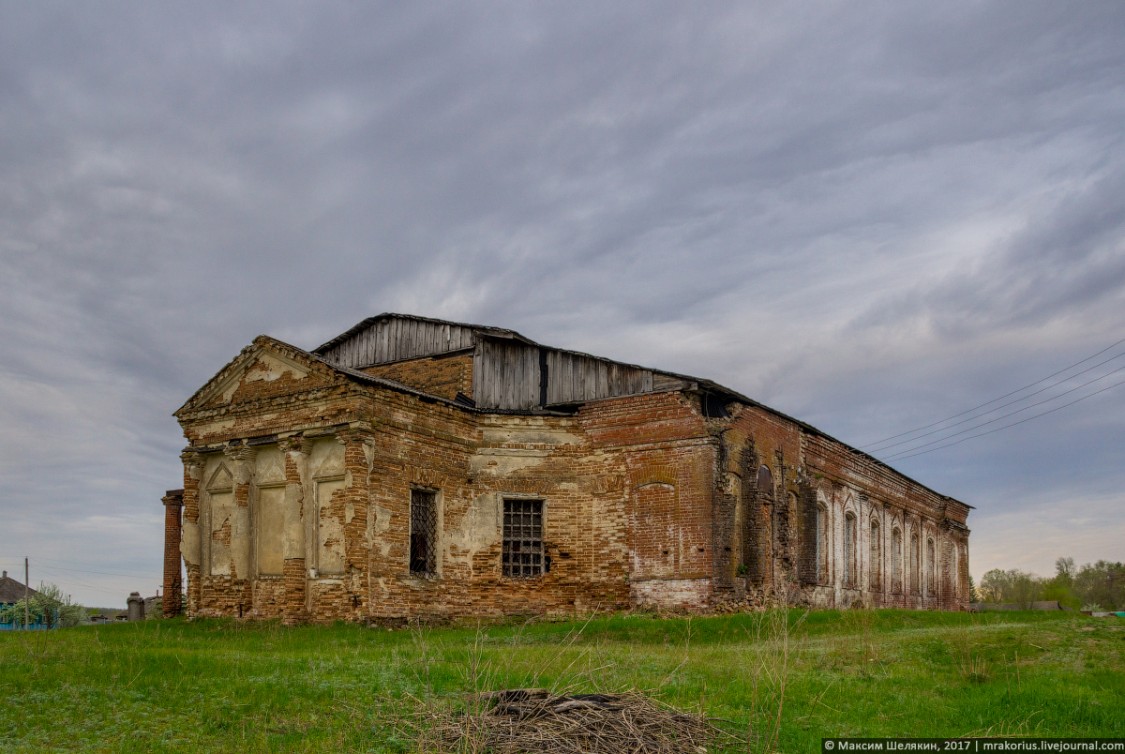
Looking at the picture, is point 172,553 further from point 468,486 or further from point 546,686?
point 546,686

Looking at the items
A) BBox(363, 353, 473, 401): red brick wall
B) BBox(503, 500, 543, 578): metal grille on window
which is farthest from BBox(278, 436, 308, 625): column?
BBox(503, 500, 543, 578): metal grille on window

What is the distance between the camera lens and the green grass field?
26.9 ft

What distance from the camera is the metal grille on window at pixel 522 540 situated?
21.9 metres

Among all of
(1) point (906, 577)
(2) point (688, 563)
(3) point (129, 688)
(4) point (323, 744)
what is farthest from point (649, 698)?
(1) point (906, 577)

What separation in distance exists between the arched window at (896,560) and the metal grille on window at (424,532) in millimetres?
18514

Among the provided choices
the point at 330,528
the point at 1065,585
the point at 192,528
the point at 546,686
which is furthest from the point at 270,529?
the point at 1065,585

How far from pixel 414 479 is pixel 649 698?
12.8 m

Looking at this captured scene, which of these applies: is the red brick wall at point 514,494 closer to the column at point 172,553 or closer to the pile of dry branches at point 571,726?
the column at point 172,553

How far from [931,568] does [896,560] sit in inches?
215

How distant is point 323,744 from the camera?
310 inches

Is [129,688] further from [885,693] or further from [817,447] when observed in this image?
[817,447]

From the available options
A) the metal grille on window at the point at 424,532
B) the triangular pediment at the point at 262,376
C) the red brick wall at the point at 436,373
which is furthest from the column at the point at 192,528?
the metal grille on window at the point at 424,532

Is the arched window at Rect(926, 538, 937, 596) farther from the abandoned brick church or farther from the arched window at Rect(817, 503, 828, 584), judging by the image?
the abandoned brick church

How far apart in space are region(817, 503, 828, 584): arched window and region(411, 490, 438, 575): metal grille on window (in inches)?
454
